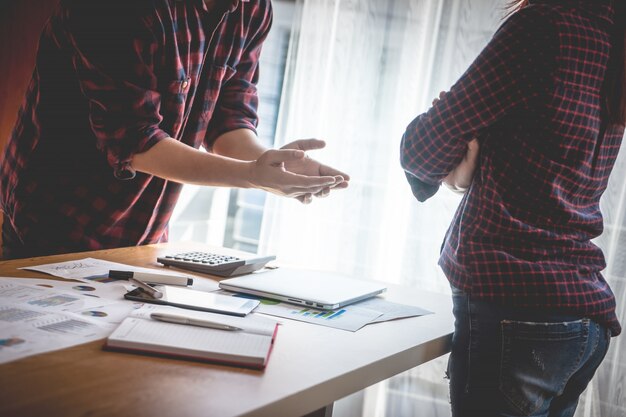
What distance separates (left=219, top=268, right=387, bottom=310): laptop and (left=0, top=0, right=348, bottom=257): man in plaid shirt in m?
0.18

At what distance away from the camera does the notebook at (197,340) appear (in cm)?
73

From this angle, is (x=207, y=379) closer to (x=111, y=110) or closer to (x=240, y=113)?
(x=111, y=110)

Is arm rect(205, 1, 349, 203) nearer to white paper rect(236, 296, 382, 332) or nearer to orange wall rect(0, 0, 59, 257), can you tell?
white paper rect(236, 296, 382, 332)

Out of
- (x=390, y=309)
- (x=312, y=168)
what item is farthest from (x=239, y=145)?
(x=390, y=309)

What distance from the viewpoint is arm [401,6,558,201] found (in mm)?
944

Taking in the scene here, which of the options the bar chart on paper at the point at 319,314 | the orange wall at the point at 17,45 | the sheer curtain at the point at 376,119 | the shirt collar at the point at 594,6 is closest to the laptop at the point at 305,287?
the bar chart on paper at the point at 319,314

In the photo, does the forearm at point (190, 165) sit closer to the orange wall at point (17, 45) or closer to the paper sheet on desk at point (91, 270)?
the paper sheet on desk at point (91, 270)

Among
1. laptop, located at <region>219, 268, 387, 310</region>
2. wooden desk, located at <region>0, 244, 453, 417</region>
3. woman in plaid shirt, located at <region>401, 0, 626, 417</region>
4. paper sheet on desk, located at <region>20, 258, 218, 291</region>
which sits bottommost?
wooden desk, located at <region>0, 244, 453, 417</region>

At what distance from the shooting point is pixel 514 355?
921 mm

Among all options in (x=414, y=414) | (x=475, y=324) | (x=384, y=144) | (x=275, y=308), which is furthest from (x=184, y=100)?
(x=414, y=414)

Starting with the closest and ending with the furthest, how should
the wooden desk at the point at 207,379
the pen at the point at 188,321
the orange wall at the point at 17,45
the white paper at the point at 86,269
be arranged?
the wooden desk at the point at 207,379 < the pen at the point at 188,321 < the white paper at the point at 86,269 < the orange wall at the point at 17,45

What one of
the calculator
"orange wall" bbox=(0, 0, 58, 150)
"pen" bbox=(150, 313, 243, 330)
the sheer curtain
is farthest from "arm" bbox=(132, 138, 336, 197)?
"orange wall" bbox=(0, 0, 58, 150)

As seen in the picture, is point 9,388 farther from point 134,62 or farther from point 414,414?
point 414,414

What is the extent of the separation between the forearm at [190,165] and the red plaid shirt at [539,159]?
1.47 ft
